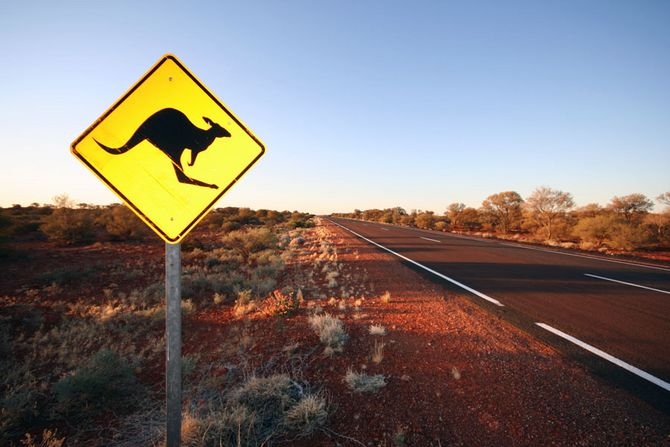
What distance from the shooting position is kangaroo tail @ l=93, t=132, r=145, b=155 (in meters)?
1.44

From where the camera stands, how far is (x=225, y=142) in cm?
171

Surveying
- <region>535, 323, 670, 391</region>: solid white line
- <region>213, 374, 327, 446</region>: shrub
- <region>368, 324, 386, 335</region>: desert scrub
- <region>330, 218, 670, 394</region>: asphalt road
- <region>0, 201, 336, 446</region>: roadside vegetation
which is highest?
<region>330, 218, 670, 394</region>: asphalt road

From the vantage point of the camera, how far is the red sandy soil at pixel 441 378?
Result: 2.09m

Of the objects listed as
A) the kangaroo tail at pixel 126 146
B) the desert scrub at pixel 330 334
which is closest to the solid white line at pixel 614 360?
the desert scrub at pixel 330 334

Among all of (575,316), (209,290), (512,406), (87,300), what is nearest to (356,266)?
(209,290)

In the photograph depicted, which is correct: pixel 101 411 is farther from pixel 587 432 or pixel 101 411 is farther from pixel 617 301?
pixel 617 301

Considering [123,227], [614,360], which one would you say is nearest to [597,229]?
[614,360]

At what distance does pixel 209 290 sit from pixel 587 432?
7.91 metres

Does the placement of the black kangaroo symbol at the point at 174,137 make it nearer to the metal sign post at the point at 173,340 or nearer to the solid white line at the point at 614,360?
the metal sign post at the point at 173,340

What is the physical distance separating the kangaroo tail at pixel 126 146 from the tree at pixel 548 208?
2891cm

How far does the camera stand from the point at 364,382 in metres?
2.69

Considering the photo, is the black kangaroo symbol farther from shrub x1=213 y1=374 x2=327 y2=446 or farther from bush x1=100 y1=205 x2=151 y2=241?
bush x1=100 y1=205 x2=151 y2=241

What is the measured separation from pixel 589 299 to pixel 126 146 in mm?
7789

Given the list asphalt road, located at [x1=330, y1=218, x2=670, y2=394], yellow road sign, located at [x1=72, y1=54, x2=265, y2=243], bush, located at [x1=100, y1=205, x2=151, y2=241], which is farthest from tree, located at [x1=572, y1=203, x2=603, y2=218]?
bush, located at [x1=100, y1=205, x2=151, y2=241]
